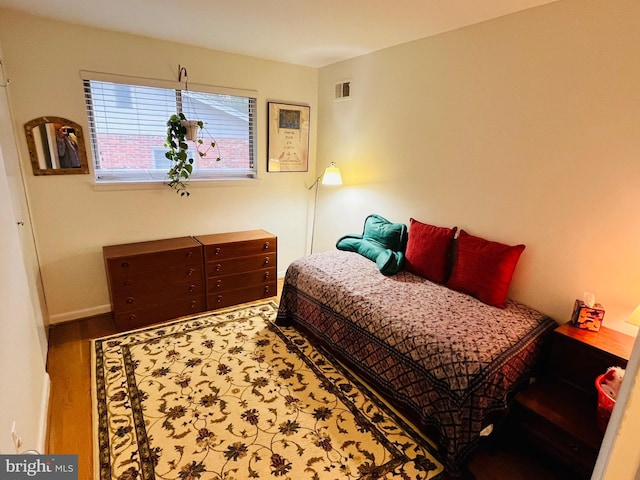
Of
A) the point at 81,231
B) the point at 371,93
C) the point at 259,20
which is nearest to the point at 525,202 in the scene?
the point at 371,93

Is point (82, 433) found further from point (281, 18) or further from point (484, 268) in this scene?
point (281, 18)

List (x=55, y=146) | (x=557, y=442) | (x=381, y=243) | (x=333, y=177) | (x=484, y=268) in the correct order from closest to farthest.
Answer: (x=557, y=442) → (x=484, y=268) → (x=55, y=146) → (x=381, y=243) → (x=333, y=177)

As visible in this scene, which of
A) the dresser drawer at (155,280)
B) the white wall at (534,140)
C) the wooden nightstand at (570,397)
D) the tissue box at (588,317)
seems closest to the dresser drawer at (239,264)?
the dresser drawer at (155,280)

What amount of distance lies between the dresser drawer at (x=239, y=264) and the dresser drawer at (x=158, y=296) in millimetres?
168

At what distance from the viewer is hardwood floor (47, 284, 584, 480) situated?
70.4 inches

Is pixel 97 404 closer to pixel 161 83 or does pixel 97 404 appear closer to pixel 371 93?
pixel 161 83

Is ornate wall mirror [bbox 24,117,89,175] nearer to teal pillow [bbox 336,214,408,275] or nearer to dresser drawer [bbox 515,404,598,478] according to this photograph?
teal pillow [bbox 336,214,408,275]

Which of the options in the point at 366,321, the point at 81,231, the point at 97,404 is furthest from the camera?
the point at 81,231

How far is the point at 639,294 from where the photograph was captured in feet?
6.38

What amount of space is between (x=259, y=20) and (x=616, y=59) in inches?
88.2

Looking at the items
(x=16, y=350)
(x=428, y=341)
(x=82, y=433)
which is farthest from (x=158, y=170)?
(x=428, y=341)

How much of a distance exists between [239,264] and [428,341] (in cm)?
208

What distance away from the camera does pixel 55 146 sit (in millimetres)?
2789

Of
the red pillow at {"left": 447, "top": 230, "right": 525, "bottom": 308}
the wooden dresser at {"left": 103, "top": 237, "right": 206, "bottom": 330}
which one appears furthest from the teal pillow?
the wooden dresser at {"left": 103, "top": 237, "right": 206, "bottom": 330}
